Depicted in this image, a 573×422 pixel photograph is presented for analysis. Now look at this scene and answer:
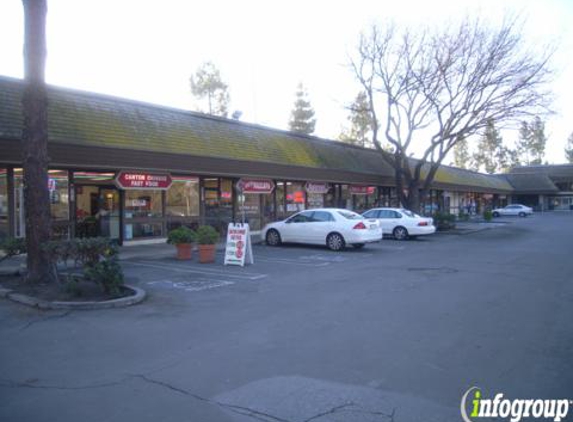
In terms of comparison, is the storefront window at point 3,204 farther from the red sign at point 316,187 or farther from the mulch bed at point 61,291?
the red sign at point 316,187

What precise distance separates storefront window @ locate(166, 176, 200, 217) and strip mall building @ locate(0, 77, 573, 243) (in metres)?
0.04

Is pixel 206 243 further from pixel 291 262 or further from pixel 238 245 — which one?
pixel 291 262

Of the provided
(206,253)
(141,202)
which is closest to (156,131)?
(141,202)

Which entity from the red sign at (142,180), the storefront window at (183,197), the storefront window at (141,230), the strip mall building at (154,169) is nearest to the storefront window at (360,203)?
the strip mall building at (154,169)

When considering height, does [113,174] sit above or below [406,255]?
above

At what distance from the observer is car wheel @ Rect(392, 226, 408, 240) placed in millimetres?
23703

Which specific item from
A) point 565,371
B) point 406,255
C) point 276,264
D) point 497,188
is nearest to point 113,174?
point 276,264

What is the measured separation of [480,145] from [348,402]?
4256 inches

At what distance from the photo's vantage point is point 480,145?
104 metres

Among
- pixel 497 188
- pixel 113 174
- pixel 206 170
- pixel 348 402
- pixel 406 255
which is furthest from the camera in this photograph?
pixel 497 188

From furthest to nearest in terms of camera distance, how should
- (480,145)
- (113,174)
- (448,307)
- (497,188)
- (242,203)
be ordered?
(480,145) < (497,188) < (242,203) < (113,174) < (448,307)

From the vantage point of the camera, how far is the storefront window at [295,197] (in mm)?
26266

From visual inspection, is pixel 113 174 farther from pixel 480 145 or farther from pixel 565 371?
pixel 480 145

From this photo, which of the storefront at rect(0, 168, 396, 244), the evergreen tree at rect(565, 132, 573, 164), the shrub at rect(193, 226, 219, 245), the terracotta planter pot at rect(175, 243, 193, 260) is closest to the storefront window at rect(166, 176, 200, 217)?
the storefront at rect(0, 168, 396, 244)
